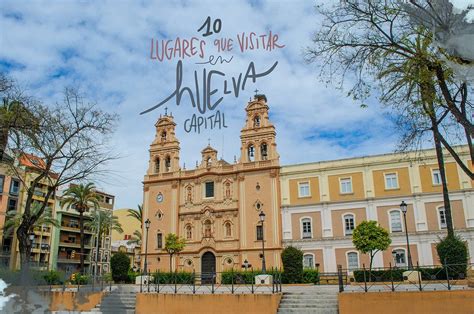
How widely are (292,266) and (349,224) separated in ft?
34.4

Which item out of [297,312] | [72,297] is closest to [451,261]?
[297,312]

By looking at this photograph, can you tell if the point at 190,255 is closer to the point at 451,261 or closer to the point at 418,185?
the point at 418,185

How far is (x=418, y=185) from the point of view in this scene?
3522cm

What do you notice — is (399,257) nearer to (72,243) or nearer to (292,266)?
(292,266)

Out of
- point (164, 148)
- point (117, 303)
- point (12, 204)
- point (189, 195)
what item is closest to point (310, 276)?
point (117, 303)

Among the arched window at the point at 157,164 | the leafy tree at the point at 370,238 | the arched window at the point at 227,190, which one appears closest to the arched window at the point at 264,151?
the arched window at the point at 227,190

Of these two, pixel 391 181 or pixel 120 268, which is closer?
pixel 120 268

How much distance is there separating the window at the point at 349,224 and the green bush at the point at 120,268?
703 inches

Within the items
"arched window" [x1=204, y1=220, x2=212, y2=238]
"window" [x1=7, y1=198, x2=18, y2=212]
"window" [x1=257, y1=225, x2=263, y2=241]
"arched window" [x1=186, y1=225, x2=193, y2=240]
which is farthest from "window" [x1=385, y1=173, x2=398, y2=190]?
"window" [x1=7, y1=198, x2=18, y2=212]

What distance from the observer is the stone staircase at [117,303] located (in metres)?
17.2

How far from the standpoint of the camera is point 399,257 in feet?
113

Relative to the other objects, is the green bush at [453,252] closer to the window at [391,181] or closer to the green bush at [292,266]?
the green bush at [292,266]

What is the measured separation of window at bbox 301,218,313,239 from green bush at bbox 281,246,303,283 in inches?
347

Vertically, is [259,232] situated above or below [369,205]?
below
